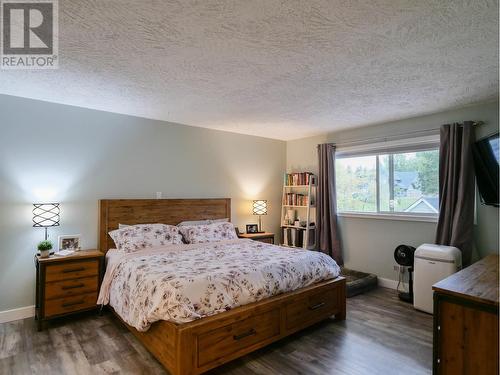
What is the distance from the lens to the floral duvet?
2125mm

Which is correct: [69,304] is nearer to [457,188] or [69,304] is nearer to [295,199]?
[295,199]

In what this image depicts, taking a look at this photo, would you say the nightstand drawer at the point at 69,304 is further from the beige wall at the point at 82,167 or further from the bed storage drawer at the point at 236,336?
the bed storage drawer at the point at 236,336

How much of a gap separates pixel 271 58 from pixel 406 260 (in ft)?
10.1

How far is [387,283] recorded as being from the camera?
13.7ft

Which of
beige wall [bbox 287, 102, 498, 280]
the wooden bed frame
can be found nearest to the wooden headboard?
the wooden bed frame

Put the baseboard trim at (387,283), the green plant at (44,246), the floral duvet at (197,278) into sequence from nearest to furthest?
the floral duvet at (197,278)
the green plant at (44,246)
the baseboard trim at (387,283)

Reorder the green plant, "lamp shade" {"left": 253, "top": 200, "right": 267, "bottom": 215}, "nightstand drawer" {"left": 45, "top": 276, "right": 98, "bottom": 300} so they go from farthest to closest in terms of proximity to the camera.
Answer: "lamp shade" {"left": 253, "top": 200, "right": 267, "bottom": 215} → the green plant → "nightstand drawer" {"left": 45, "top": 276, "right": 98, "bottom": 300}

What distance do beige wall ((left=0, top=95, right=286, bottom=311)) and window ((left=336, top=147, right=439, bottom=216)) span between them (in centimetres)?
194

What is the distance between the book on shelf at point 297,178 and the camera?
16.7 feet

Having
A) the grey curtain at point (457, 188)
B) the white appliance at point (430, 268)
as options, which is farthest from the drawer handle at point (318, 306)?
the grey curtain at point (457, 188)

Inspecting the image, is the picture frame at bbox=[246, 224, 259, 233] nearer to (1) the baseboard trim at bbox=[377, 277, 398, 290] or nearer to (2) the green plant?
(1) the baseboard trim at bbox=[377, 277, 398, 290]

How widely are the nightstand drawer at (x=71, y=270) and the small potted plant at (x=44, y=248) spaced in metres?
0.17

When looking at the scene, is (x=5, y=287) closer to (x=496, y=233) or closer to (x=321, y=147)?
(x=321, y=147)

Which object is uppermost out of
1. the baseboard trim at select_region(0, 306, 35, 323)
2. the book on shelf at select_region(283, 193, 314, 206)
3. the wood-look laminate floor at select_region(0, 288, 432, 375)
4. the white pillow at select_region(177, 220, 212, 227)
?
the book on shelf at select_region(283, 193, 314, 206)
